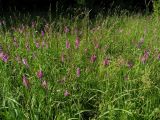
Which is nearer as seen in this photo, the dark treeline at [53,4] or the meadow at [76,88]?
the meadow at [76,88]

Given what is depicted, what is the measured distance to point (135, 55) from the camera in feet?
14.3

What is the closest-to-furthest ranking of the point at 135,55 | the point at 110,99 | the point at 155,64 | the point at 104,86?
Answer: the point at 110,99 < the point at 104,86 < the point at 155,64 < the point at 135,55

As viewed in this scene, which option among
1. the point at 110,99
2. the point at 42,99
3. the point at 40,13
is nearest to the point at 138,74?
the point at 110,99

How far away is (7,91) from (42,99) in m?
0.38

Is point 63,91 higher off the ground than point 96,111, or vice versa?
point 63,91

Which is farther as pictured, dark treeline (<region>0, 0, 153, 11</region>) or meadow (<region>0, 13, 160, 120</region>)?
dark treeline (<region>0, 0, 153, 11</region>)

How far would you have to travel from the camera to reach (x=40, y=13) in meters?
10.1

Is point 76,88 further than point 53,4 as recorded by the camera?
No

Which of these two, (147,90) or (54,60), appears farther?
(54,60)

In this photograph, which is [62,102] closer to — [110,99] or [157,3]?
[110,99]

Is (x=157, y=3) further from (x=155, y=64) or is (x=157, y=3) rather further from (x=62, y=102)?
(x=62, y=102)

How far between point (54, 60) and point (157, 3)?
16.1 feet

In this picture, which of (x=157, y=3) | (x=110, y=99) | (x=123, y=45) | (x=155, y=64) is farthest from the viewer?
(x=157, y=3)

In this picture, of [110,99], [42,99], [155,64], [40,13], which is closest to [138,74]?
[155,64]
